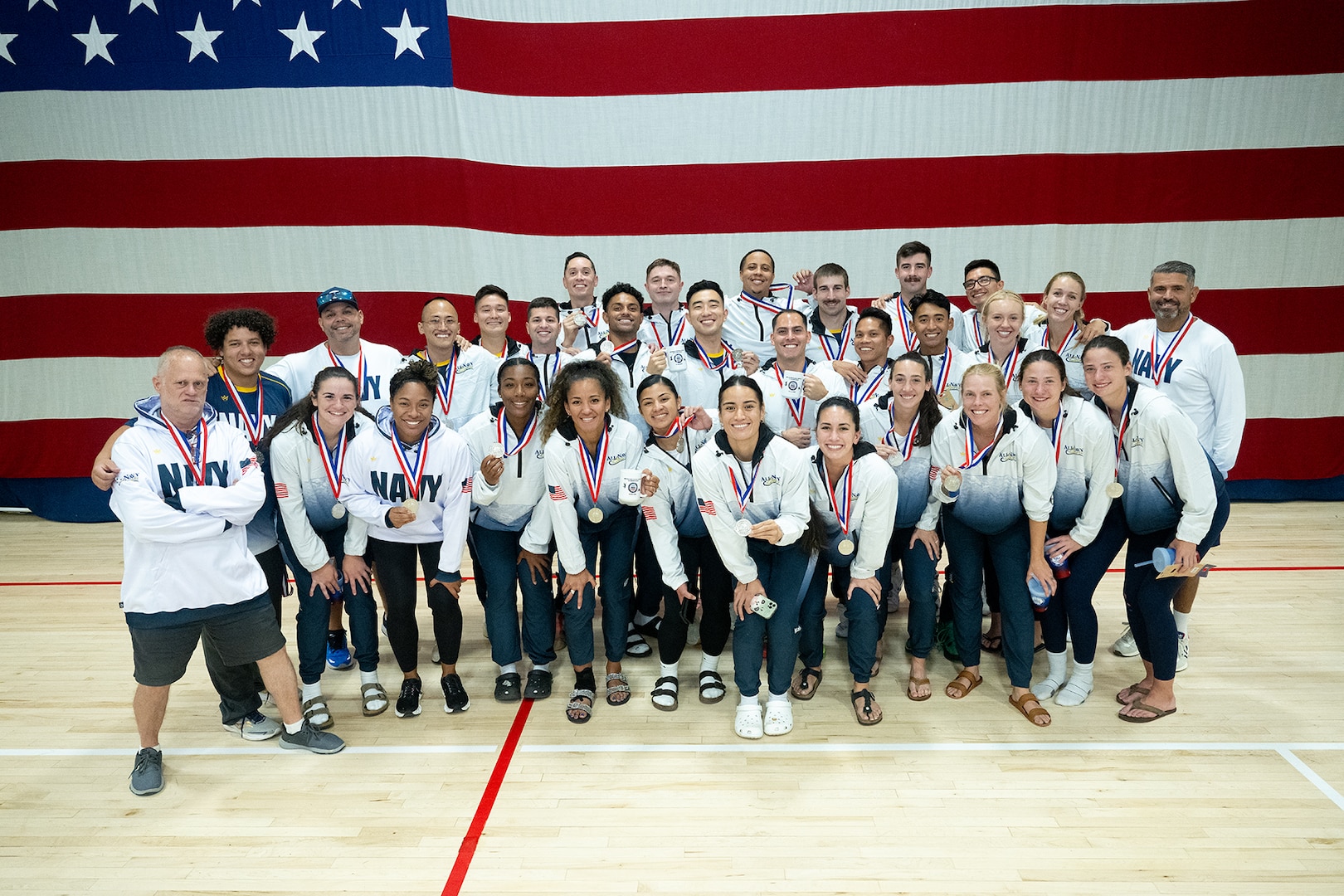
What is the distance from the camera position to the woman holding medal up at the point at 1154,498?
326 cm

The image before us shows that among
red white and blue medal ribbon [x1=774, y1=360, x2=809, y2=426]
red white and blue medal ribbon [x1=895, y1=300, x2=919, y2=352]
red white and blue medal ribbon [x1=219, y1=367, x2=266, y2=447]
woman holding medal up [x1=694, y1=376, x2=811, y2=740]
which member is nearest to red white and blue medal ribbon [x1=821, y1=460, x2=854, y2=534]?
woman holding medal up [x1=694, y1=376, x2=811, y2=740]

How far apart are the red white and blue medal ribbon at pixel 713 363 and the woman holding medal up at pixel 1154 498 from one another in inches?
63.1

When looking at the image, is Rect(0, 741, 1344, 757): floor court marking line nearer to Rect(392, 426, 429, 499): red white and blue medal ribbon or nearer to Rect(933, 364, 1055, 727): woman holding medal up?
Rect(933, 364, 1055, 727): woman holding medal up

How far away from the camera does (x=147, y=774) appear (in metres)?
3.13

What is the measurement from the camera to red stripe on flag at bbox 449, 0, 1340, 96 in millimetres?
5684

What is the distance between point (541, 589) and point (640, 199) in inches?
132

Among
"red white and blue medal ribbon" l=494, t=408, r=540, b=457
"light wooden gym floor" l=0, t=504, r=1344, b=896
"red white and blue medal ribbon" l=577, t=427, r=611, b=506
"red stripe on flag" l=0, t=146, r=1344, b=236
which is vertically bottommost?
"light wooden gym floor" l=0, t=504, r=1344, b=896

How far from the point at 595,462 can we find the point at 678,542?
504 millimetres

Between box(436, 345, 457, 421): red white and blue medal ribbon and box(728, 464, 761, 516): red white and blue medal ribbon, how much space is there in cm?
160

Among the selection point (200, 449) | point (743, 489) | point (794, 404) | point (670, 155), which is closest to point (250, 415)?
point (200, 449)

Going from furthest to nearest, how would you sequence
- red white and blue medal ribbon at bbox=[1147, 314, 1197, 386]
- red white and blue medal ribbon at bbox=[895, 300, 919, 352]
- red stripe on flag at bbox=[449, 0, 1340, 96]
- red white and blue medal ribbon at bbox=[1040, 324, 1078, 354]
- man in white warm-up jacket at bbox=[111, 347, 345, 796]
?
red stripe on flag at bbox=[449, 0, 1340, 96] < red white and blue medal ribbon at bbox=[895, 300, 919, 352] < red white and blue medal ribbon at bbox=[1040, 324, 1078, 354] < red white and blue medal ribbon at bbox=[1147, 314, 1197, 386] < man in white warm-up jacket at bbox=[111, 347, 345, 796]

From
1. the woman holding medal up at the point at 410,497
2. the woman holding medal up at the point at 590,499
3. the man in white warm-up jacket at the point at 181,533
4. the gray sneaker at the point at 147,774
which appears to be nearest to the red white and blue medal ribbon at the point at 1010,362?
the woman holding medal up at the point at 590,499

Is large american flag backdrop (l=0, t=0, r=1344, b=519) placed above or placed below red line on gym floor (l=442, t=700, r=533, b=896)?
above

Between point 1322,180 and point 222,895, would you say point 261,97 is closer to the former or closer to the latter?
point 222,895
